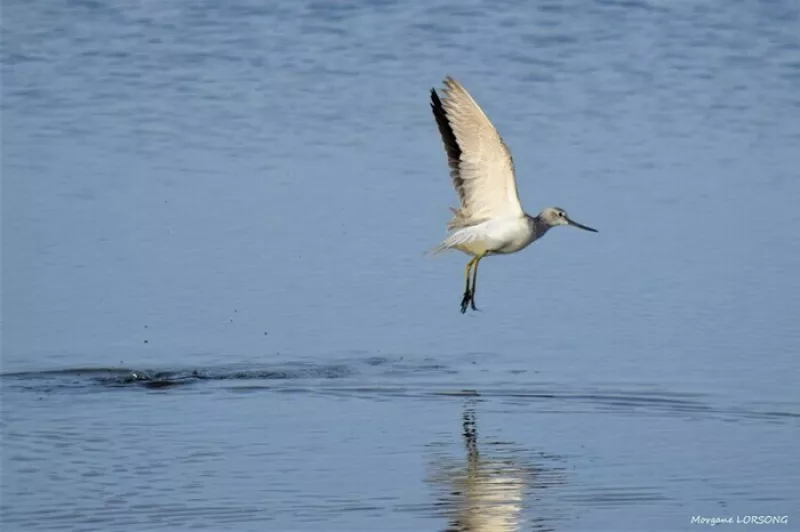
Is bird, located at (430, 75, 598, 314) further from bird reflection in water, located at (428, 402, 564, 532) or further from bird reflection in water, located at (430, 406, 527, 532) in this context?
bird reflection in water, located at (430, 406, 527, 532)

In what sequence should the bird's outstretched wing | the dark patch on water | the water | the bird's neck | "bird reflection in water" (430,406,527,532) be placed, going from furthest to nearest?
the bird's neck, the bird's outstretched wing, the dark patch on water, the water, "bird reflection in water" (430,406,527,532)

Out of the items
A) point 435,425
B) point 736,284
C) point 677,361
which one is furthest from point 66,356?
point 736,284

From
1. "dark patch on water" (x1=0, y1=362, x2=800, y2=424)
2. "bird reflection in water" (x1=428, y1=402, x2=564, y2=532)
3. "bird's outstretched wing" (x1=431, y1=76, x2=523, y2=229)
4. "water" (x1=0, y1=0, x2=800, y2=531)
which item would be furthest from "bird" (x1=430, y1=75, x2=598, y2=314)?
"bird reflection in water" (x1=428, y1=402, x2=564, y2=532)

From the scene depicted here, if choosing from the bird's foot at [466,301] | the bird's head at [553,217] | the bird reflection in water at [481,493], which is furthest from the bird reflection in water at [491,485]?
the bird's head at [553,217]

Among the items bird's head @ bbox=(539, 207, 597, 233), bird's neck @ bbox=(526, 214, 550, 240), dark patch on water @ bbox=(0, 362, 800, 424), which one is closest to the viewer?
dark patch on water @ bbox=(0, 362, 800, 424)

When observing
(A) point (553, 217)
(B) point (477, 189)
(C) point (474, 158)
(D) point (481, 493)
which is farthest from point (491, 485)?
(A) point (553, 217)

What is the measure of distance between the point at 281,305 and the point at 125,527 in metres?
4.04

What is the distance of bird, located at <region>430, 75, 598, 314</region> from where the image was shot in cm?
1160

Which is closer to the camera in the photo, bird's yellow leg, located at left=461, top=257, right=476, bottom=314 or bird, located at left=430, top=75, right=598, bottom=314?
bird, located at left=430, top=75, right=598, bottom=314

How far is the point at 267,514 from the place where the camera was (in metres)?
8.69

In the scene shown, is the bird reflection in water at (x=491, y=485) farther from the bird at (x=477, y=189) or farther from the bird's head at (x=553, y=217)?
the bird's head at (x=553, y=217)

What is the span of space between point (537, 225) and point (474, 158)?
77 cm

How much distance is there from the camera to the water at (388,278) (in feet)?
30.4

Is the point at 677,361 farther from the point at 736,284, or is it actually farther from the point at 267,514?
the point at 267,514
